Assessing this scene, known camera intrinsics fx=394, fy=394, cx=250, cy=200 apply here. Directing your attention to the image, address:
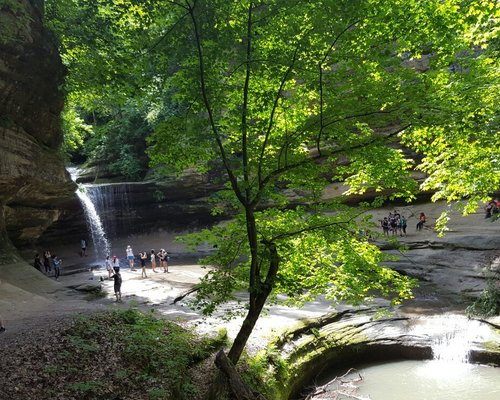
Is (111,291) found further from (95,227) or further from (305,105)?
(95,227)

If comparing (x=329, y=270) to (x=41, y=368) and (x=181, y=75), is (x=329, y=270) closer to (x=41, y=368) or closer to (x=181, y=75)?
(x=181, y=75)

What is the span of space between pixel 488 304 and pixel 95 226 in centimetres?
2632

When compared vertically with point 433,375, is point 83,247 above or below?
above

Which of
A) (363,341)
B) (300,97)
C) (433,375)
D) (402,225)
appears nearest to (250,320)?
(300,97)

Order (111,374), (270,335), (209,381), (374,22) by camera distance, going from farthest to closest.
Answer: (270,335) < (209,381) < (111,374) < (374,22)

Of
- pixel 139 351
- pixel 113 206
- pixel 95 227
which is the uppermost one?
pixel 113 206

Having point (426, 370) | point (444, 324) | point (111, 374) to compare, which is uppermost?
point (111, 374)

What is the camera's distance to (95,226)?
30.6m

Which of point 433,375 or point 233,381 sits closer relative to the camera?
point 233,381

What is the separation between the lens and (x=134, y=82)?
7.15 meters

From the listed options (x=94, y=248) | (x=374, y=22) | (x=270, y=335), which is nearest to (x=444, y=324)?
(x=270, y=335)

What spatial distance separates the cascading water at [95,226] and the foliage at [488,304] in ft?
78.1

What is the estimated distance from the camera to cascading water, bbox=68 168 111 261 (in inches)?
1139

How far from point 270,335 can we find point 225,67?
7902 millimetres
